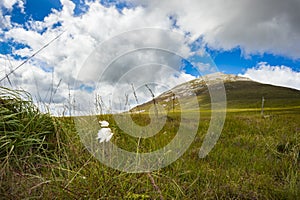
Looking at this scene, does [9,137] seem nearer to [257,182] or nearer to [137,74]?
[137,74]

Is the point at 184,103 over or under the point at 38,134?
over

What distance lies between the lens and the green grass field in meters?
3.02

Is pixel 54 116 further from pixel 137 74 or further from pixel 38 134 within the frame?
pixel 137 74

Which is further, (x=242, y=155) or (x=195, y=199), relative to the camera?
(x=242, y=155)

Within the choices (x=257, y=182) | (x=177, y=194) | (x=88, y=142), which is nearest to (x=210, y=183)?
(x=257, y=182)

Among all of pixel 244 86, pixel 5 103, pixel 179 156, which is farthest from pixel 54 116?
pixel 244 86

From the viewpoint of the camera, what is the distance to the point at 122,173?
3525 mm

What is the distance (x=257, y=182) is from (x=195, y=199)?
4.16 feet

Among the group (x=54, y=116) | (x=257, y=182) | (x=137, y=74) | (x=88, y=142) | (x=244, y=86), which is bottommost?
(x=257, y=182)

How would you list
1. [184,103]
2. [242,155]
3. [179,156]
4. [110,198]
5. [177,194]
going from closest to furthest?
[110,198], [177,194], [179,156], [242,155], [184,103]

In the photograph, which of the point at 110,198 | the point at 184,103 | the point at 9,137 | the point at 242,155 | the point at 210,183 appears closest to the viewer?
the point at 110,198

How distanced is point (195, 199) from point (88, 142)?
2.34 m

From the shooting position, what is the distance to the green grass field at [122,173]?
9.91 ft

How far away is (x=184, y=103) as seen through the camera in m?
5.88
